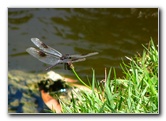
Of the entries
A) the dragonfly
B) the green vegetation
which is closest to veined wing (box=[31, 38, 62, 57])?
the dragonfly

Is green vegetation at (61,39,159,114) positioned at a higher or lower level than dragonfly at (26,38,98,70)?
lower

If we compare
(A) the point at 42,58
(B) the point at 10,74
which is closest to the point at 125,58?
(A) the point at 42,58

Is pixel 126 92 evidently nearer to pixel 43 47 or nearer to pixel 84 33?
pixel 84 33

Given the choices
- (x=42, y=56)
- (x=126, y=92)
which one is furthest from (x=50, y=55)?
(x=126, y=92)

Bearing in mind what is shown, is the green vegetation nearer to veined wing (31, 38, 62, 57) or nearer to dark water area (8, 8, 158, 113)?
dark water area (8, 8, 158, 113)

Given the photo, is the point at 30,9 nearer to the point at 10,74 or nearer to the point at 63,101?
the point at 10,74

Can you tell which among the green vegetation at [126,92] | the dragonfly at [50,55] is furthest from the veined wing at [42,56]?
the green vegetation at [126,92]
